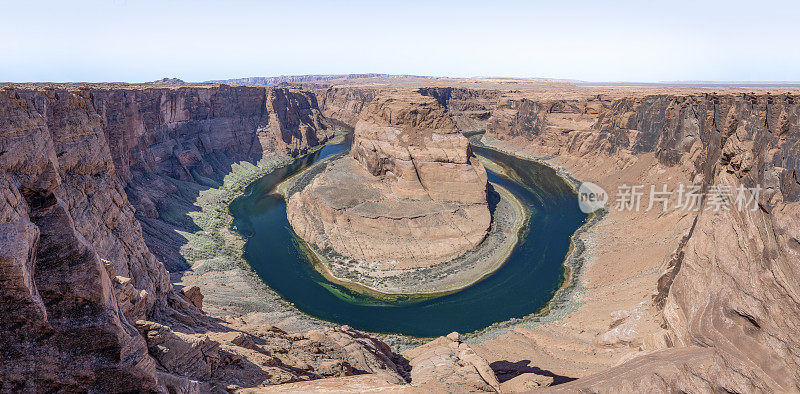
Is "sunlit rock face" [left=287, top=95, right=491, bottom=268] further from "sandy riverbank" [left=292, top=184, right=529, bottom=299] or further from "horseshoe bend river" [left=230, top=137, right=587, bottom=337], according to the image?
"horseshoe bend river" [left=230, top=137, right=587, bottom=337]

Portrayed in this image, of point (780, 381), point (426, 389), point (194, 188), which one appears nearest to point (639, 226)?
point (780, 381)

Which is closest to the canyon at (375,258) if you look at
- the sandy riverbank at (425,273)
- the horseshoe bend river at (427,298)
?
the sandy riverbank at (425,273)

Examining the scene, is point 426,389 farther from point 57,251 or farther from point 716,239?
point 716,239

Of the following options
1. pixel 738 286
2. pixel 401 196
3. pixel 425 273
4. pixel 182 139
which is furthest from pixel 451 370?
pixel 182 139

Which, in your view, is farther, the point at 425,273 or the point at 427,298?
the point at 425,273

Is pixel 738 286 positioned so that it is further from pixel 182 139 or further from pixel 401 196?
pixel 182 139

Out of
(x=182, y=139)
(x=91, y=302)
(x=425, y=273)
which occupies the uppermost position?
(x=182, y=139)
